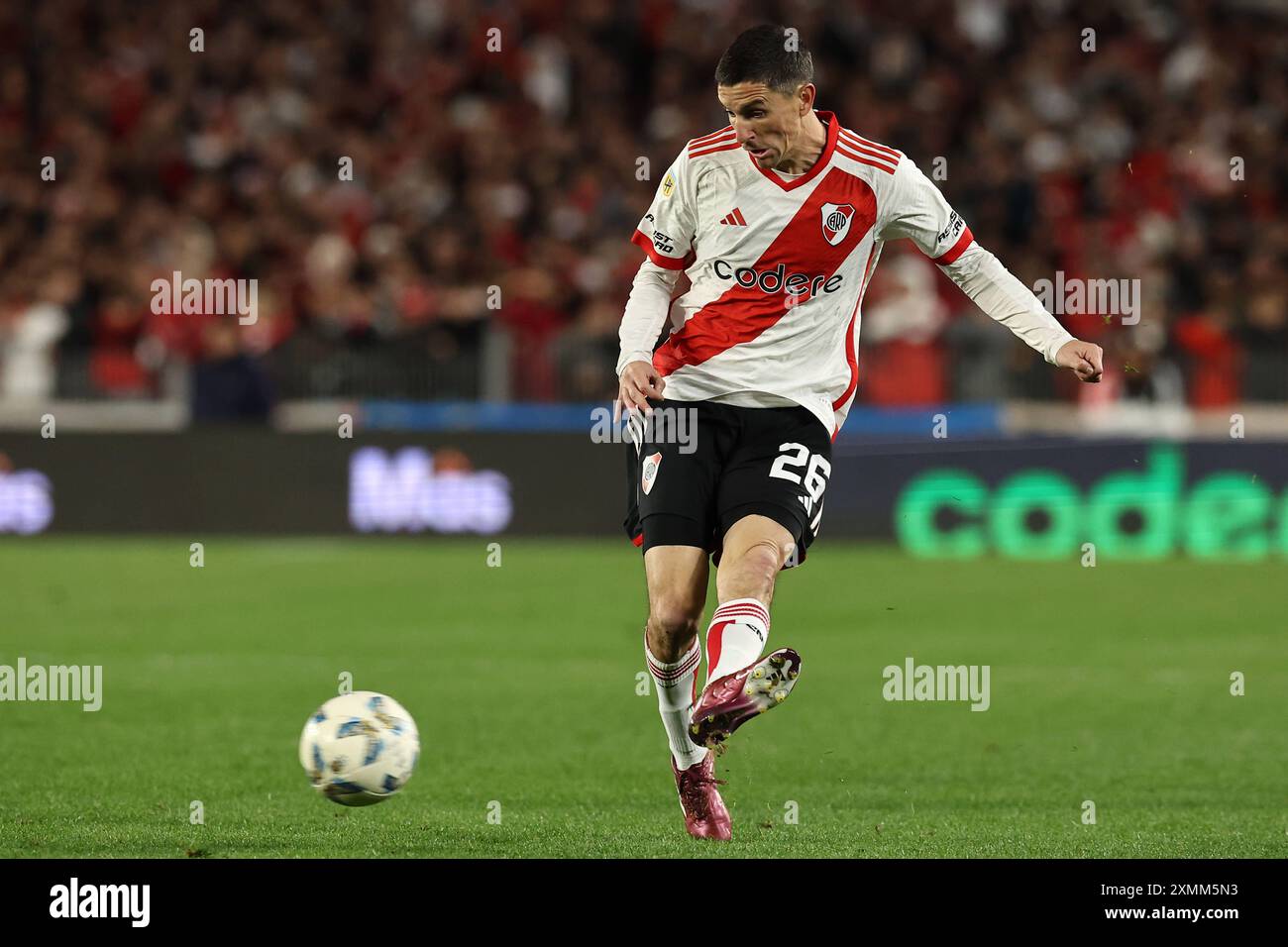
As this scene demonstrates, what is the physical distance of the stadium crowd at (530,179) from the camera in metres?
18.1

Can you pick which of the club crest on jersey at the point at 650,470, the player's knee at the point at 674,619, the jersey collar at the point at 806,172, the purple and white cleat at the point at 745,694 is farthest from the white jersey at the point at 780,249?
the purple and white cleat at the point at 745,694

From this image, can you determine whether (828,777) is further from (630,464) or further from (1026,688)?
(1026,688)

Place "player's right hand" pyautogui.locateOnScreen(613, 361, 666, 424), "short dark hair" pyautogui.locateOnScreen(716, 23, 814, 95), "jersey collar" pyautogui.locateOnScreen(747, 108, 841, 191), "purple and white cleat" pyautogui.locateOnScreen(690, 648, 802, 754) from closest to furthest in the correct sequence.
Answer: "purple and white cleat" pyautogui.locateOnScreen(690, 648, 802, 754)
"short dark hair" pyautogui.locateOnScreen(716, 23, 814, 95)
"player's right hand" pyautogui.locateOnScreen(613, 361, 666, 424)
"jersey collar" pyautogui.locateOnScreen(747, 108, 841, 191)

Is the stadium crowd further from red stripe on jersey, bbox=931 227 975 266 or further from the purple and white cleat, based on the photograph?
the purple and white cleat

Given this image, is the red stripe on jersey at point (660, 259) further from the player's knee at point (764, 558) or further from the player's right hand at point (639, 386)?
the player's knee at point (764, 558)

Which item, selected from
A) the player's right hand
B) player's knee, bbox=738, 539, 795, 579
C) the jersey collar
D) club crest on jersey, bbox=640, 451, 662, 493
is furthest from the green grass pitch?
the jersey collar

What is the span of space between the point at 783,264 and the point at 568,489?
11.4 metres

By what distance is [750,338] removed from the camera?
6.70 metres

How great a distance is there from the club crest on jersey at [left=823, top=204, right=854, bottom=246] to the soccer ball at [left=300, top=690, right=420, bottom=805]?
2153 millimetres

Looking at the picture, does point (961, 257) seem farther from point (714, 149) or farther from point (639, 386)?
point (639, 386)

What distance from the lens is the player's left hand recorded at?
6.36 m

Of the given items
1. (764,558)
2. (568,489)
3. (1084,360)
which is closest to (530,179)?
(568,489)

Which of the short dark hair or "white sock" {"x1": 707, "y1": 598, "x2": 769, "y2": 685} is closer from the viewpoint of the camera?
"white sock" {"x1": 707, "y1": 598, "x2": 769, "y2": 685}

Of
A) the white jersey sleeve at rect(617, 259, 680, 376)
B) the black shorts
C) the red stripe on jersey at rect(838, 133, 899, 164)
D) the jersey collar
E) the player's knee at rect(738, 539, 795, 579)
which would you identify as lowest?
the player's knee at rect(738, 539, 795, 579)
